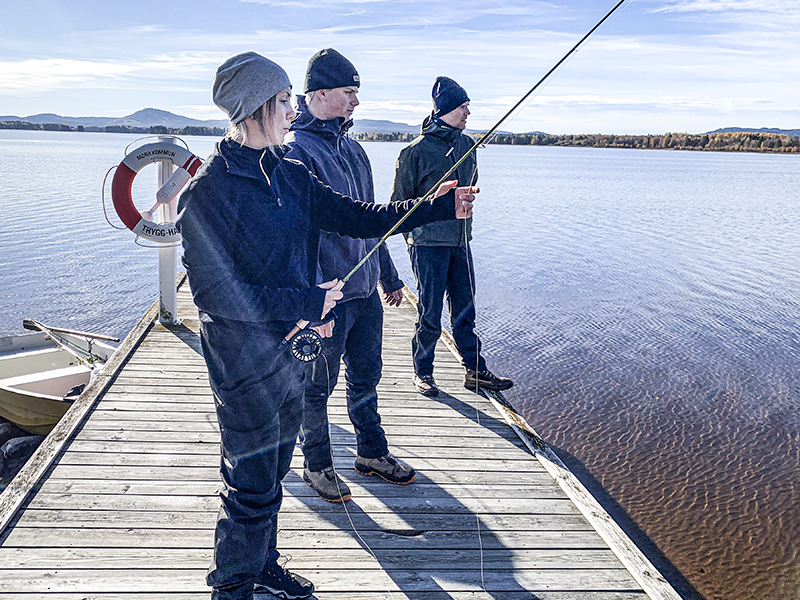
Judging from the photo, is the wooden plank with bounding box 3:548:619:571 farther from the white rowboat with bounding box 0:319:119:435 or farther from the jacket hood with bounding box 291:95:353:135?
the white rowboat with bounding box 0:319:119:435

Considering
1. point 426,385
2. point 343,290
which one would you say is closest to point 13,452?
point 426,385

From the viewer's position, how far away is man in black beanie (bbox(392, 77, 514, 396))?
161 inches

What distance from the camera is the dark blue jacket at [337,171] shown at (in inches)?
106

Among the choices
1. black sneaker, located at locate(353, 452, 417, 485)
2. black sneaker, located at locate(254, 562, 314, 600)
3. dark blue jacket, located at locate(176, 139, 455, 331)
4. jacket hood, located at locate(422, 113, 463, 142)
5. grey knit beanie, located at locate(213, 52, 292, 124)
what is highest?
grey knit beanie, located at locate(213, 52, 292, 124)

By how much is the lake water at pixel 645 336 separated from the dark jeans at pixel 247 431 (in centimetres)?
322

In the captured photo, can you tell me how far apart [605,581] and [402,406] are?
6.19 feet

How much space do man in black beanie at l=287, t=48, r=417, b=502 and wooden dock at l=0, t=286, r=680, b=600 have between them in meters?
0.13

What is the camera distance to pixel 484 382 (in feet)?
14.7

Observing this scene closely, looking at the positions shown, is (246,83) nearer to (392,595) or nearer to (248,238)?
(248,238)

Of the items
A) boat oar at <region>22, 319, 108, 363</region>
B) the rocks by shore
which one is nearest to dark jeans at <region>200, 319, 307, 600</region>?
the rocks by shore

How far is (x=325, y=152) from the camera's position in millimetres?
2752

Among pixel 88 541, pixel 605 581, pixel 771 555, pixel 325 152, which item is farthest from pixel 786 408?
pixel 88 541

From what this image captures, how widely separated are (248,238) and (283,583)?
49.5 inches

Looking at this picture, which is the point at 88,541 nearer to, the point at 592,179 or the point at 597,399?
the point at 597,399
